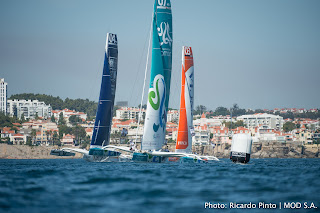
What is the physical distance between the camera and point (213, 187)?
20.2m

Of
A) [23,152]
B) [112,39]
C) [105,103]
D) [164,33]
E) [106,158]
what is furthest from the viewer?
[23,152]

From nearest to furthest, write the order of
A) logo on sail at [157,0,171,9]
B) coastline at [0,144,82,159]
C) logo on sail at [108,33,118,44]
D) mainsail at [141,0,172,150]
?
mainsail at [141,0,172,150] < logo on sail at [157,0,171,9] < logo on sail at [108,33,118,44] < coastline at [0,144,82,159]

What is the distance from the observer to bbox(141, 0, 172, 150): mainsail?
145 ft

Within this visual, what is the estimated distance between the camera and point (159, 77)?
146 feet

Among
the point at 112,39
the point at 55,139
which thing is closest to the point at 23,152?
the point at 55,139

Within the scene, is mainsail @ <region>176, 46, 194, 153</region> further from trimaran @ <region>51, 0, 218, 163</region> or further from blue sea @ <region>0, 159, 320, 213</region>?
blue sea @ <region>0, 159, 320, 213</region>

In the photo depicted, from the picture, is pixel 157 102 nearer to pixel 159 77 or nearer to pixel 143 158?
pixel 159 77

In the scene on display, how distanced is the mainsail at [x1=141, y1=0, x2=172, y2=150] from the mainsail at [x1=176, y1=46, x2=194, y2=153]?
3.75 metres

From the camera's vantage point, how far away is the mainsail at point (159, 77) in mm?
44344

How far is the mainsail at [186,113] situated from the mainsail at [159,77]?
3749 millimetres

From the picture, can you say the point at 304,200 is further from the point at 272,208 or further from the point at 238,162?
the point at 238,162

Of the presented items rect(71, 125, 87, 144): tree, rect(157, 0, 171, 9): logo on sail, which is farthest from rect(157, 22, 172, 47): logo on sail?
rect(71, 125, 87, 144): tree

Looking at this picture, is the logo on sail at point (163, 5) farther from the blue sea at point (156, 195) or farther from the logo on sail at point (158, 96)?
the blue sea at point (156, 195)

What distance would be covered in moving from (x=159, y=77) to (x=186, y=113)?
7426 millimetres
